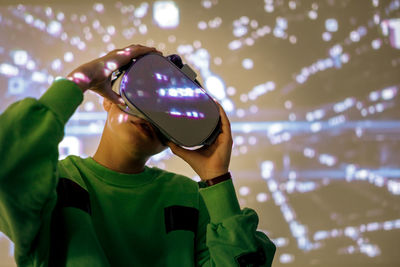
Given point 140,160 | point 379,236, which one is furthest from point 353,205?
point 140,160

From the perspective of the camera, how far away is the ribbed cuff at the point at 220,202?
26.5 inches

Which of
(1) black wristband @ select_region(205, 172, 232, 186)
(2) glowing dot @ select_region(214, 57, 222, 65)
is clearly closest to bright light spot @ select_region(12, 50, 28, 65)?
(2) glowing dot @ select_region(214, 57, 222, 65)

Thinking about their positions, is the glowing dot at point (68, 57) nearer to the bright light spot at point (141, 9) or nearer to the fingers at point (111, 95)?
the bright light spot at point (141, 9)

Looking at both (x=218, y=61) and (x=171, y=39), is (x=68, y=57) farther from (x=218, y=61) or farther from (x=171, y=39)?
(x=218, y=61)

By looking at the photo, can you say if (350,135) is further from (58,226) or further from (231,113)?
(58,226)

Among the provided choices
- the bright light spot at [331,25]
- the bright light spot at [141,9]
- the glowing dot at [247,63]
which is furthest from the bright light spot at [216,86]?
the bright light spot at [331,25]

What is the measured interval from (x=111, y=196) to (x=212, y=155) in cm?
19

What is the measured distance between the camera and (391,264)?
193 cm

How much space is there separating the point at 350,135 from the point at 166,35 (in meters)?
1.06

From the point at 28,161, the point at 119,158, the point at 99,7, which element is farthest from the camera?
the point at 99,7

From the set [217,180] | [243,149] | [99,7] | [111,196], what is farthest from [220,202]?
[99,7]

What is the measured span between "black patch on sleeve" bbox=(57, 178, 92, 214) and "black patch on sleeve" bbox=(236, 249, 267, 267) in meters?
0.25

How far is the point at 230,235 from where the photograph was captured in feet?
2.10

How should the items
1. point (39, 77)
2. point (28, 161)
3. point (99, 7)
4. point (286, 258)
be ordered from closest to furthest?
point (28, 161) < point (286, 258) < point (39, 77) < point (99, 7)
